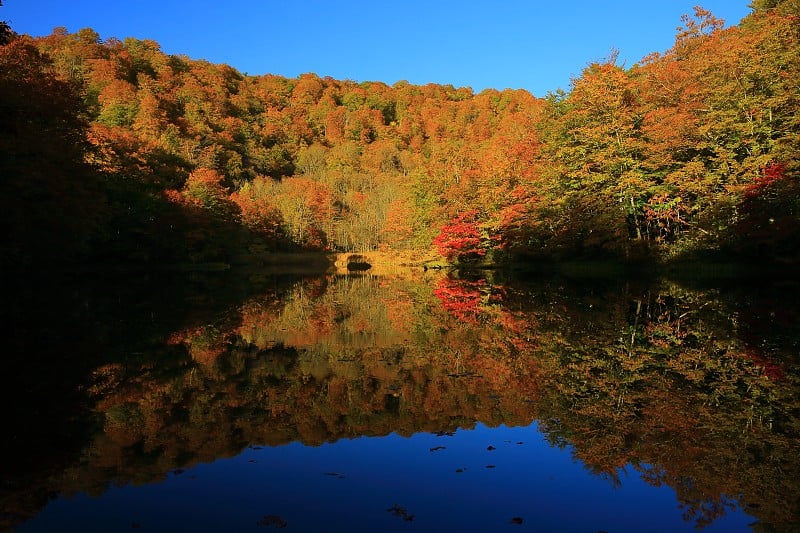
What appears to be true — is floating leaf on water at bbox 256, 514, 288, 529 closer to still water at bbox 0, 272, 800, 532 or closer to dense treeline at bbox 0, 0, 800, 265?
still water at bbox 0, 272, 800, 532

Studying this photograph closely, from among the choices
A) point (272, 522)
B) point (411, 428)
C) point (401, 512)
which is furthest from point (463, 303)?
point (272, 522)

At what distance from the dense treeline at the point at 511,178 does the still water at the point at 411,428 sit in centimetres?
1304

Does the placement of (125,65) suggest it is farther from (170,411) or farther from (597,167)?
(170,411)

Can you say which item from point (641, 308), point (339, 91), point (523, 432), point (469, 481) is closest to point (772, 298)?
point (641, 308)

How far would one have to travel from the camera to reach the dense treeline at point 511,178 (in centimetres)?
2330

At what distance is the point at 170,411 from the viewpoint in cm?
654

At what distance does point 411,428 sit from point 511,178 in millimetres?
36955

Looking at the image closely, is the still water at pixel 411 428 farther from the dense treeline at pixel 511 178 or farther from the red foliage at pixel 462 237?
the red foliage at pixel 462 237

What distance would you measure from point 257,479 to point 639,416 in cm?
424

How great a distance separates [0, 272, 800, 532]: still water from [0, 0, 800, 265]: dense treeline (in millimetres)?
13037

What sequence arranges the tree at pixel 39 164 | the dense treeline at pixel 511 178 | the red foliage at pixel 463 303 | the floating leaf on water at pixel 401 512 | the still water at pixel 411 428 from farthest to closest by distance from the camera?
the dense treeline at pixel 511 178, the tree at pixel 39 164, the red foliage at pixel 463 303, the still water at pixel 411 428, the floating leaf on water at pixel 401 512

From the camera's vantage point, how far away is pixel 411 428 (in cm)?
610

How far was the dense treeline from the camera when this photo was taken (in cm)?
2330

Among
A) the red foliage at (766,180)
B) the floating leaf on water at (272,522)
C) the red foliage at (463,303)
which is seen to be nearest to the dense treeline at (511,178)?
the red foliage at (766,180)
